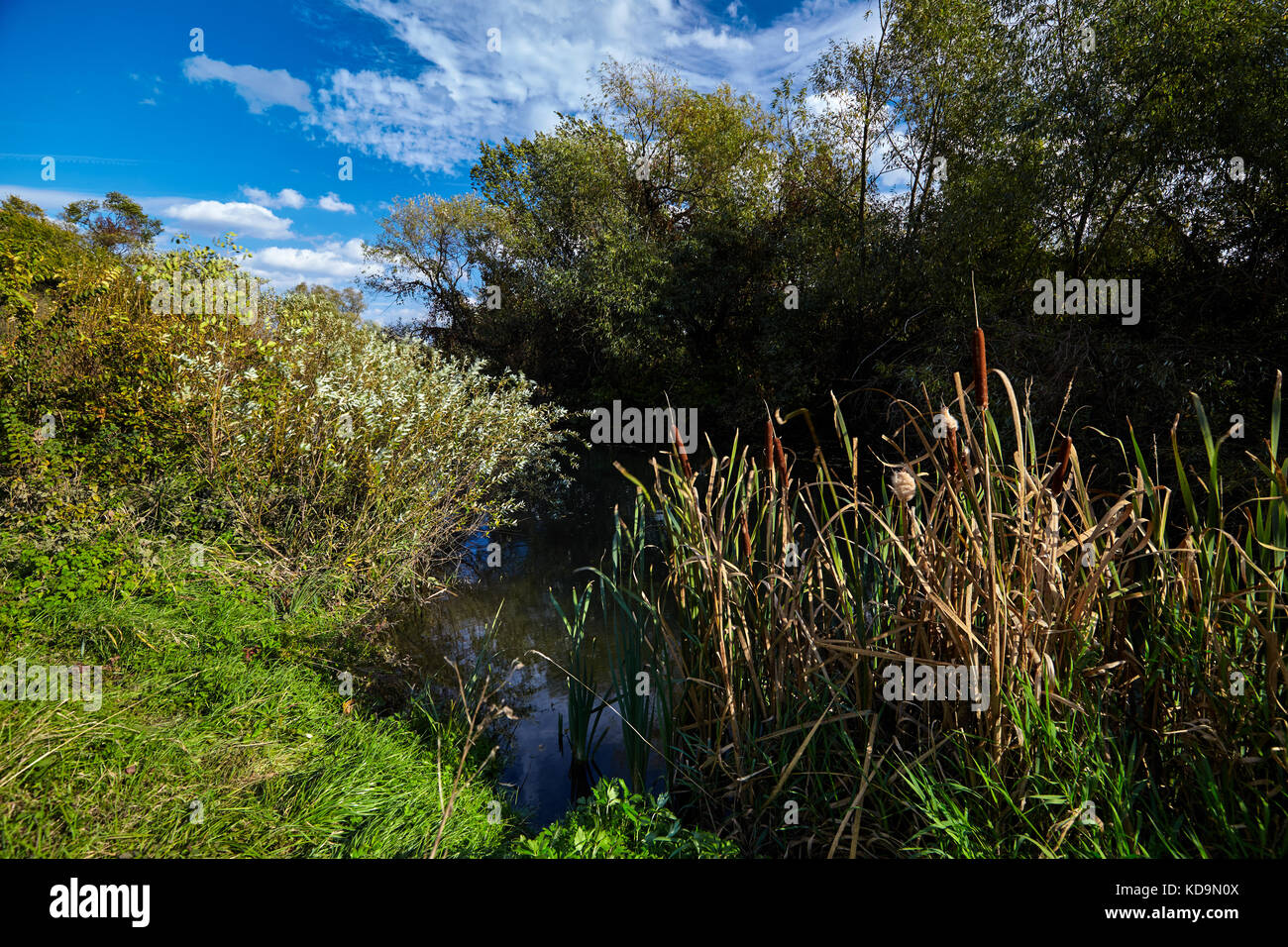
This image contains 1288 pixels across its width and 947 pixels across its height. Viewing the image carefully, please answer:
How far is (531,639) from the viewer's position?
18.6ft

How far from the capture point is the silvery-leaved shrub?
4.89m

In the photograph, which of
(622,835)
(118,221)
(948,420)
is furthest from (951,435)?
(118,221)

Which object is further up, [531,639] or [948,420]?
[948,420]

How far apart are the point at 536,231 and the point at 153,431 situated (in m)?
14.6

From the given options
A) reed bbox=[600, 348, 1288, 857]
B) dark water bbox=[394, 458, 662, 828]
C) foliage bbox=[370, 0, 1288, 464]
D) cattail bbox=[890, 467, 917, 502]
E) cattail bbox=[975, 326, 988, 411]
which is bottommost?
dark water bbox=[394, 458, 662, 828]

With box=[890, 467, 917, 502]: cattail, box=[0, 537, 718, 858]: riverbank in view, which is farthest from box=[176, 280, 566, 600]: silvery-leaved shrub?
box=[890, 467, 917, 502]: cattail

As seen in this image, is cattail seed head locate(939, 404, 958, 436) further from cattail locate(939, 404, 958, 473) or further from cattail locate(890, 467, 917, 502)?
cattail locate(890, 467, 917, 502)

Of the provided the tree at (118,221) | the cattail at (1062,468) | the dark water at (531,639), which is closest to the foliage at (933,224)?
the dark water at (531,639)

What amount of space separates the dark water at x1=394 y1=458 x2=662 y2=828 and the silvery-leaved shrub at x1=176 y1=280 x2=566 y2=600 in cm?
61

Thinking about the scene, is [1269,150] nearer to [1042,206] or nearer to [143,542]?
[1042,206]

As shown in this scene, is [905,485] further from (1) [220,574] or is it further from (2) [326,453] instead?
(2) [326,453]

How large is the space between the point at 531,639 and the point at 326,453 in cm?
238

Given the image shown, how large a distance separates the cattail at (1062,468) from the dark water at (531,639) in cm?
220
